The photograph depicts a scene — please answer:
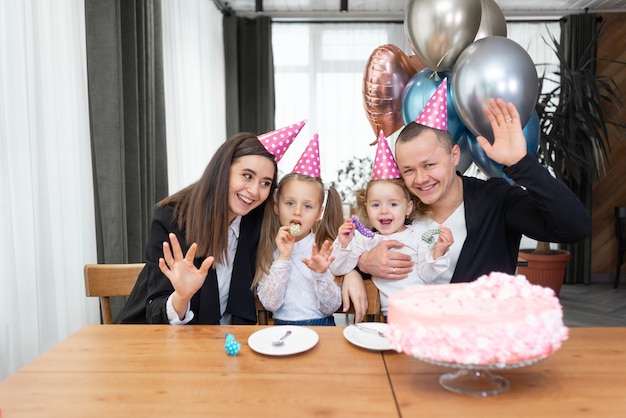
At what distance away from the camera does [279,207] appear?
197cm

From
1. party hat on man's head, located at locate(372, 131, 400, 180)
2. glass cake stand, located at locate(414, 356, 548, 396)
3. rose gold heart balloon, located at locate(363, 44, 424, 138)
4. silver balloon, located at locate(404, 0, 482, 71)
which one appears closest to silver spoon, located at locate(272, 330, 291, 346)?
glass cake stand, located at locate(414, 356, 548, 396)

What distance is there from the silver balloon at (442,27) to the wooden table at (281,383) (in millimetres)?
1482

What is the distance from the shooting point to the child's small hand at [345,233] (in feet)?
5.76

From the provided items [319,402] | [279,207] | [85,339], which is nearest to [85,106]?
[279,207]

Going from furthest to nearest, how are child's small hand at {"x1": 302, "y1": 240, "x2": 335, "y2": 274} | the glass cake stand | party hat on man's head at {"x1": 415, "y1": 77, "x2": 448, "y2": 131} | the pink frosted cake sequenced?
party hat on man's head at {"x1": 415, "y1": 77, "x2": 448, "y2": 131}, child's small hand at {"x1": 302, "y1": 240, "x2": 335, "y2": 274}, the glass cake stand, the pink frosted cake

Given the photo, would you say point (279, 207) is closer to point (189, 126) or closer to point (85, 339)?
point (85, 339)

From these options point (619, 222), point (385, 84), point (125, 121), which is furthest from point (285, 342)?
point (619, 222)

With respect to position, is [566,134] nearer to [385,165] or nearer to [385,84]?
[385,84]

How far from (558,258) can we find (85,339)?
4.37m

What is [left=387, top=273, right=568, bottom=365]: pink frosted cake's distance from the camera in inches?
34.4

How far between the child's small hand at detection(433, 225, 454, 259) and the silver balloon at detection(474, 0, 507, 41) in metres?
1.34

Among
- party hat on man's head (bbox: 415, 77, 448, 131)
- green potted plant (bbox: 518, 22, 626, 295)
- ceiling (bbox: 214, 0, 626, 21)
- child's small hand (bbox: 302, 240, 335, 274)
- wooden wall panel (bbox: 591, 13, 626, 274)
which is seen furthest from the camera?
wooden wall panel (bbox: 591, 13, 626, 274)

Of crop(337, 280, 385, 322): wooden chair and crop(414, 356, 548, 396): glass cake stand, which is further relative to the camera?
crop(337, 280, 385, 322): wooden chair

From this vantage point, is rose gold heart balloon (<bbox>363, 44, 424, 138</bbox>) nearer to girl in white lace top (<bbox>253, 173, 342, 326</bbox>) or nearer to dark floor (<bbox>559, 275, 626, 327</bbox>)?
girl in white lace top (<bbox>253, 173, 342, 326</bbox>)
